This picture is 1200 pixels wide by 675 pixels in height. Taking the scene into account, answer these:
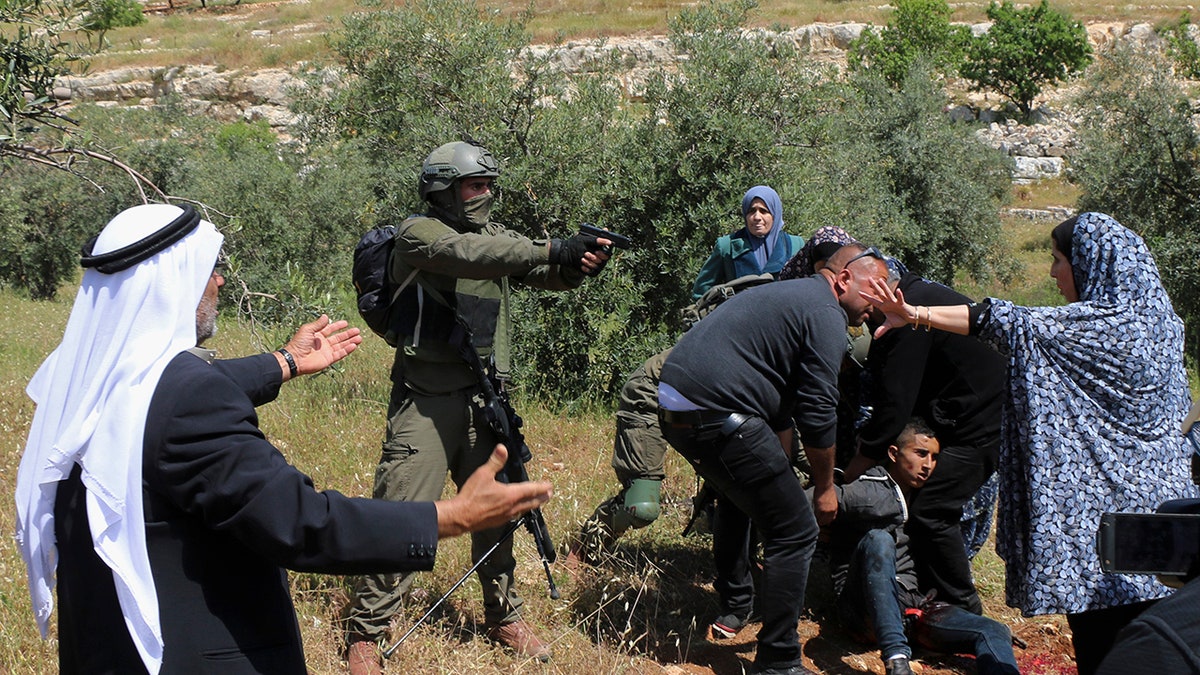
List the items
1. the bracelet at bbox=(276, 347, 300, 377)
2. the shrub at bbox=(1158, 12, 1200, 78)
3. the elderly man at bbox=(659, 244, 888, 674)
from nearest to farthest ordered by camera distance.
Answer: the bracelet at bbox=(276, 347, 300, 377) < the elderly man at bbox=(659, 244, 888, 674) < the shrub at bbox=(1158, 12, 1200, 78)

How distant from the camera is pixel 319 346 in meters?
3.43

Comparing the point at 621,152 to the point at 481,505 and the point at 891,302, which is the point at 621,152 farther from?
the point at 481,505

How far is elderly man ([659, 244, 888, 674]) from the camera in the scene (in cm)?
408

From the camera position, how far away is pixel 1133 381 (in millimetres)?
3166

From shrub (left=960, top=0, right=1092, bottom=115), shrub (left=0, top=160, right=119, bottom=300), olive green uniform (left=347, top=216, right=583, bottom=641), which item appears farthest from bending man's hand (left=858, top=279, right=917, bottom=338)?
shrub (left=960, top=0, right=1092, bottom=115)

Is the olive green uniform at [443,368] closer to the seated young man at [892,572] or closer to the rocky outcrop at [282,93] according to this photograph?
the seated young man at [892,572]

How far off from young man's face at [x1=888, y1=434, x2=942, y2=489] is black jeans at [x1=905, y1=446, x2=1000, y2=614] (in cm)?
4

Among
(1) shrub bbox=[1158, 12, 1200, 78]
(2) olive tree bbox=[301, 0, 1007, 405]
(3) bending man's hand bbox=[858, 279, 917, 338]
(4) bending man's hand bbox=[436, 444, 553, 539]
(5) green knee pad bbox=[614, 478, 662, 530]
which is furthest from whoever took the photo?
(1) shrub bbox=[1158, 12, 1200, 78]

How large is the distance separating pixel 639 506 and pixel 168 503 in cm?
346

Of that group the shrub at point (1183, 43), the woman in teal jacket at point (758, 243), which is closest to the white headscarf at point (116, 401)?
the woman in teal jacket at point (758, 243)

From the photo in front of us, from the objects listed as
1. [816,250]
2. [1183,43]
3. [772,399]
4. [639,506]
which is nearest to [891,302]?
[772,399]

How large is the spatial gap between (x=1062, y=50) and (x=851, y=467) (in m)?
44.4

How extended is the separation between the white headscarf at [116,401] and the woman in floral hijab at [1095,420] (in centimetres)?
246

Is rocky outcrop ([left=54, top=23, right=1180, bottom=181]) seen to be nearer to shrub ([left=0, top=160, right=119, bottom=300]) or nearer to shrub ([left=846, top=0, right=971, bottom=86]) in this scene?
shrub ([left=846, top=0, right=971, bottom=86])
